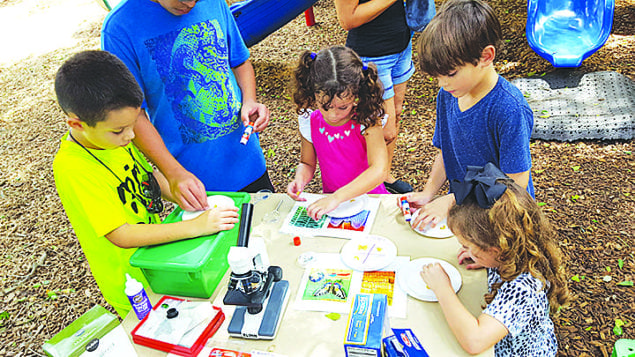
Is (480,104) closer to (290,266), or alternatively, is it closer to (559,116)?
(290,266)

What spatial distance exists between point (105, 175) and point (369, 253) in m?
1.06

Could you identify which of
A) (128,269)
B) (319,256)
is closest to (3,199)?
(128,269)

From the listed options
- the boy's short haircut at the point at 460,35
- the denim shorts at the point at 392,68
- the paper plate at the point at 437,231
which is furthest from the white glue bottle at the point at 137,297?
the denim shorts at the point at 392,68

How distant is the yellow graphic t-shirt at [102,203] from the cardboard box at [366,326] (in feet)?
3.00

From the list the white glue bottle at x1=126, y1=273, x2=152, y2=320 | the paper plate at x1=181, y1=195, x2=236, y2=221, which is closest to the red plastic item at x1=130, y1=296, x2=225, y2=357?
the white glue bottle at x1=126, y1=273, x2=152, y2=320

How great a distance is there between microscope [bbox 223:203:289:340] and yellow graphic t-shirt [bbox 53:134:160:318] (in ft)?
1.74

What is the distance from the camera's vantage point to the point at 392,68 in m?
3.13

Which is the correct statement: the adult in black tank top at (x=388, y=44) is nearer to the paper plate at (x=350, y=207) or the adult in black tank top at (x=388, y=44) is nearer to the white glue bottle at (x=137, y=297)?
the paper plate at (x=350, y=207)

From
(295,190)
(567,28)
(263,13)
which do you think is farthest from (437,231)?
(567,28)

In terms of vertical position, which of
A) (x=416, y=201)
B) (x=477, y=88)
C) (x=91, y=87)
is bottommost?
(x=416, y=201)

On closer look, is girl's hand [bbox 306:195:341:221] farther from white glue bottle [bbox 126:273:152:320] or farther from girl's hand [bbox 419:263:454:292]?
white glue bottle [bbox 126:273:152:320]

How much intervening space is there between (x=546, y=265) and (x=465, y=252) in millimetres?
279

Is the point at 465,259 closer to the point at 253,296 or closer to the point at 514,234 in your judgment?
the point at 514,234

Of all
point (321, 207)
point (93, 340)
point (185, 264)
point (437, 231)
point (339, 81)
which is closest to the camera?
point (93, 340)
